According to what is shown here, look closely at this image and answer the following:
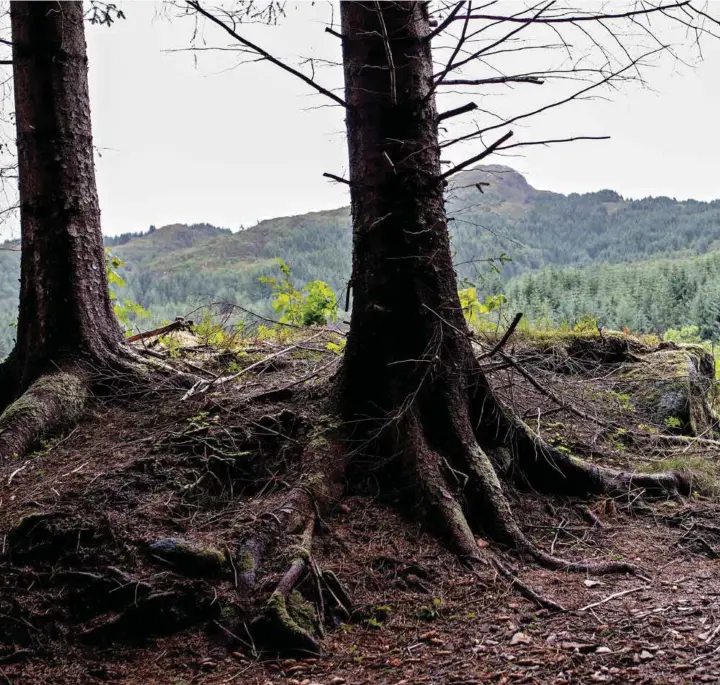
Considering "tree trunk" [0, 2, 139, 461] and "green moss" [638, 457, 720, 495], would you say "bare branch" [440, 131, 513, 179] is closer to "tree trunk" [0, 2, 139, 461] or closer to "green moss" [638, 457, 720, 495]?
"green moss" [638, 457, 720, 495]

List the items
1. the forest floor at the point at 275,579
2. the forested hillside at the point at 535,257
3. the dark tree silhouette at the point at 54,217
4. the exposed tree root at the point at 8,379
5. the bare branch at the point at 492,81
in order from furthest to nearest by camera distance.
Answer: the forested hillside at the point at 535,257, the exposed tree root at the point at 8,379, the dark tree silhouette at the point at 54,217, the bare branch at the point at 492,81, the forest floor at the point at 275,579

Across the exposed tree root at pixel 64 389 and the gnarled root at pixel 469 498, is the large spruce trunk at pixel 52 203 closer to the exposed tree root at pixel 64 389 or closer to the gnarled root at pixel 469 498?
the exposed tree root at pixel 64 389

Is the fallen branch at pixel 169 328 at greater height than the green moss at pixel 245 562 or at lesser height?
greater

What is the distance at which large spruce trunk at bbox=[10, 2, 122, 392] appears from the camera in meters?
5.20

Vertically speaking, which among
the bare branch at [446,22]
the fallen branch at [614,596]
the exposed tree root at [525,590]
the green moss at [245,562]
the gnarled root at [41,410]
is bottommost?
the fallen branch at [614,596]

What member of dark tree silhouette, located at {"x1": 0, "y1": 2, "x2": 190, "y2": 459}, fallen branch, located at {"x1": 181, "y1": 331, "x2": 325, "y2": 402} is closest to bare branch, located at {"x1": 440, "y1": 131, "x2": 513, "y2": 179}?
fallen branch, located at {"x1": 181, "y1": 331, "x2": 325, "y2": 402}

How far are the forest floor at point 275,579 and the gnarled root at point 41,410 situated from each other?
0.45 ft

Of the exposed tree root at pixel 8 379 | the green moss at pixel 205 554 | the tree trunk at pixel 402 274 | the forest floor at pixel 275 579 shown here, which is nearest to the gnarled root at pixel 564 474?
the forest floor at pixel 275 579

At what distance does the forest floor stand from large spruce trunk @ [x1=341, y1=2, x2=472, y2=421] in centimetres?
69

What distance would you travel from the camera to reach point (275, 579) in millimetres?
3084

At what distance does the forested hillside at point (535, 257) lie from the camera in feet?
79.1

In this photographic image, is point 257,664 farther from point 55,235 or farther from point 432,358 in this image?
point 55,235

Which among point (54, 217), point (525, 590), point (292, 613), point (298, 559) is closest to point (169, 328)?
point (54, 217)

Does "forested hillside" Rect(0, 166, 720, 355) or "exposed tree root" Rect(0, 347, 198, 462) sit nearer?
"exposed tree root" Rect(0, 347, 198, 462)
